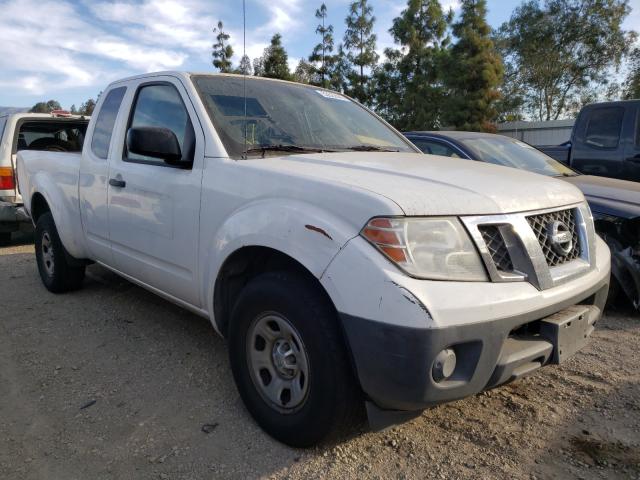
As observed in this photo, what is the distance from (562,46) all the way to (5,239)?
33.2 metres

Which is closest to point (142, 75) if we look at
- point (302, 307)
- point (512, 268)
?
point (302, 307)

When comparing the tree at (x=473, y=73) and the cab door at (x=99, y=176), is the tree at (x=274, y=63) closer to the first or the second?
the cab door at (x=99, y=176)

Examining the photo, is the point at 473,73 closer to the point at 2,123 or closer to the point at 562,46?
the point at 562,46

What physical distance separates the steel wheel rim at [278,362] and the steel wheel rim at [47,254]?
3276 mm

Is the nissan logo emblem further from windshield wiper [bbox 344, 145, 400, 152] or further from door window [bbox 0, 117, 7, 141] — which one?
door window [bbox 0, 117, 7, 141]

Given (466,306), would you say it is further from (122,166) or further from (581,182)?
(581,182)

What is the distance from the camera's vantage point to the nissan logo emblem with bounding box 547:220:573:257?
2398 mm

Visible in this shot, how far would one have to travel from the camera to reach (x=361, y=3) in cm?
2986

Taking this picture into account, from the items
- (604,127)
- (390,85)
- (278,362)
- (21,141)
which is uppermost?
(390,85)

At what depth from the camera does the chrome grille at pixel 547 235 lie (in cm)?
234

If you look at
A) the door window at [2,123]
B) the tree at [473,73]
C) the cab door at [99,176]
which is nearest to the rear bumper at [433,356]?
the cab door at [99,176]

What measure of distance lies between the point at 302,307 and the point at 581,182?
3.82 meters

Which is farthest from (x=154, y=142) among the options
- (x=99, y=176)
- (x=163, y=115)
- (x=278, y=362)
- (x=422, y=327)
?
(x=422, y=327)

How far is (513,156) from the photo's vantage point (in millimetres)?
5730
